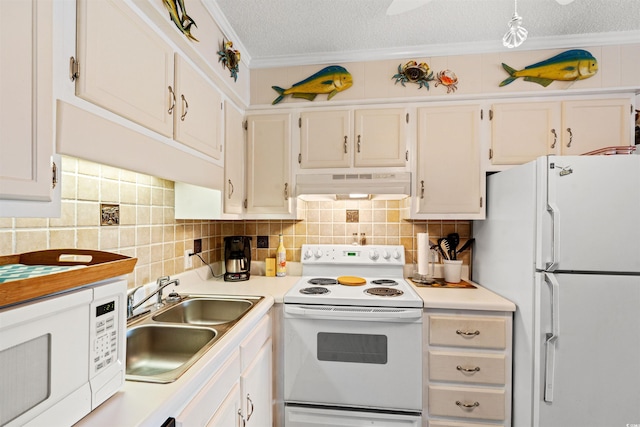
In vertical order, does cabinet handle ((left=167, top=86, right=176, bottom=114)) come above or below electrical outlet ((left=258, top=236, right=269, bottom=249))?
above

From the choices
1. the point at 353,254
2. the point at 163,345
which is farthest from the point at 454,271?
the point at 163,345

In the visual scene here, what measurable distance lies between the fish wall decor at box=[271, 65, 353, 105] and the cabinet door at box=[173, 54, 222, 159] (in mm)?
590

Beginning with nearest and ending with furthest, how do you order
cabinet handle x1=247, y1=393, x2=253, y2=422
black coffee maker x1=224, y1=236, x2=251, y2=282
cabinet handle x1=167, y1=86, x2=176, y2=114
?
cabinet handle x1=167, y1=86, x2=176, y2=114, cabinet handle x1=247, y1=393, x2=253, y2=422, black coffee maker x1=224, y1=236, x2=251, y2=282

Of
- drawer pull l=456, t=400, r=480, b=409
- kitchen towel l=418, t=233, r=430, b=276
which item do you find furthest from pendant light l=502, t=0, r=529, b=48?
drawer pull l=456, t=400, r=480, b=409

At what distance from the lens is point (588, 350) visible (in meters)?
1.34

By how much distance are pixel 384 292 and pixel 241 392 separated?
0.97 metres

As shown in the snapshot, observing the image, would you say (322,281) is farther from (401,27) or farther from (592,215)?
(401,27)

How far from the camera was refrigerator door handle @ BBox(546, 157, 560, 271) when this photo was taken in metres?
1.34

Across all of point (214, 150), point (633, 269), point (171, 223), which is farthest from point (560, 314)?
point (171, 223)

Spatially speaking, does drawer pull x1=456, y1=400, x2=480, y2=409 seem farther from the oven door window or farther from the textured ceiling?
the textured ceiling

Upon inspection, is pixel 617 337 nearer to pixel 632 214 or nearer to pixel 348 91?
pixel 632 214

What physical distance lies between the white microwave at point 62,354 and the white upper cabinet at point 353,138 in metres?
1.49

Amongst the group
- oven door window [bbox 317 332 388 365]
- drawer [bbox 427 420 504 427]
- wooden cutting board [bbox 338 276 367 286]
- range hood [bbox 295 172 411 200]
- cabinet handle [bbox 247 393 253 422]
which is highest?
range hood [bbox 295 172 411 200]

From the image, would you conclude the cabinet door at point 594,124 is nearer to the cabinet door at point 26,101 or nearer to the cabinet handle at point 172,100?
the cabinet handle at point 172,100
